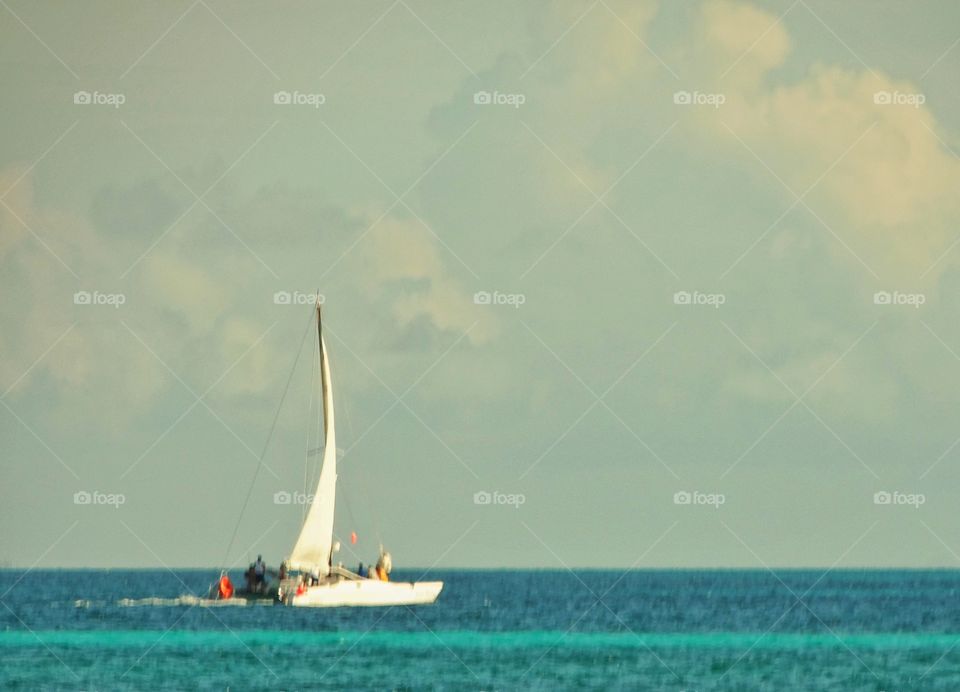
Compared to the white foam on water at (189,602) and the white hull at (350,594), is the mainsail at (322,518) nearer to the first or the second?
the white hull at (350,594)

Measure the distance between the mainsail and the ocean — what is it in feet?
8.39

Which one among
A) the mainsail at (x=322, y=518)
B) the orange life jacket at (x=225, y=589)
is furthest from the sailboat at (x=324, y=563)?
the orange life jacket at (x=225, y=589)

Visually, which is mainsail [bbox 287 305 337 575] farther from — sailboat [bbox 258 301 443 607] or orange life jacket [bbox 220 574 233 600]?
orange life jacket [bbox 220 574 233 600]

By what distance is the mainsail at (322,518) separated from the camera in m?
78.5

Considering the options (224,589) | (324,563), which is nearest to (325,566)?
(324,563)

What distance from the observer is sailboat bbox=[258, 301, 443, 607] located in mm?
78062

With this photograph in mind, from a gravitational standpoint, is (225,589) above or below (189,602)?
above

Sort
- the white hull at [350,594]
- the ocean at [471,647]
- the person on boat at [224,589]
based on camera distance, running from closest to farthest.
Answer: the ocean at [471,647]
the white hull at [350,594]
the person on boat at [224,589]

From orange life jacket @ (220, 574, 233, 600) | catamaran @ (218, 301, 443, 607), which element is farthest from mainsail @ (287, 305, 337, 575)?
orange life jacket @ (220, 574, 233, 600)

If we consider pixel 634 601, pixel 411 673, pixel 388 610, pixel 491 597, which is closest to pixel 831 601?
pixel 634 601

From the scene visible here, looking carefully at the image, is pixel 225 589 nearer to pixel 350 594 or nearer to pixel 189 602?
pixel 189 602

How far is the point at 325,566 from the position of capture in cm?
7956

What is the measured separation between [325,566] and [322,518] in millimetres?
2479

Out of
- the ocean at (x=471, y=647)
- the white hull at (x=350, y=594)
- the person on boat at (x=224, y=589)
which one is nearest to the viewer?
the ocean at (x=471, y=647)
